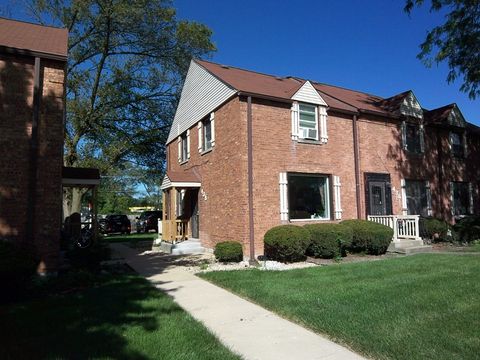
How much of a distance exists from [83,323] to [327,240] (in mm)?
8321

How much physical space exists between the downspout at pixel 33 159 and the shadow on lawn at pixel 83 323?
2.42 metres

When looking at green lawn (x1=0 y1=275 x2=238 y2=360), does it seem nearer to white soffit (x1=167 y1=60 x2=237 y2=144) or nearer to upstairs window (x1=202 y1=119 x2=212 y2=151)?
white soffit (x1=167 y1=60 x2=237 y2=144)

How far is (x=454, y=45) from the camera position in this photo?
16.7m

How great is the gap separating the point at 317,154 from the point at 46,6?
20261mm

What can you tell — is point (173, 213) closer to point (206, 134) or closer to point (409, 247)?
point (206, 134)

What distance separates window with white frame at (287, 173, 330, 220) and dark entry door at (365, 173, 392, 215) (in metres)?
2.10

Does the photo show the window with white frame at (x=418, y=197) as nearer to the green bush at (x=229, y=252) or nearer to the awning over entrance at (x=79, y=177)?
the green bush at (x=229, y=252)

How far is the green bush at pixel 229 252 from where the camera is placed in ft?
39.2

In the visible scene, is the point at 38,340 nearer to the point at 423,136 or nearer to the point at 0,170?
the point at 0,170

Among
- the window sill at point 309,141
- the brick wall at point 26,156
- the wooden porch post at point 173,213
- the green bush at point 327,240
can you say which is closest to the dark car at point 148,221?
the wooden porch post at point 173,213

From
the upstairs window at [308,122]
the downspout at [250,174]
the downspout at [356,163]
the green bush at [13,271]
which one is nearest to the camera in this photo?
the green bush at [13,271]

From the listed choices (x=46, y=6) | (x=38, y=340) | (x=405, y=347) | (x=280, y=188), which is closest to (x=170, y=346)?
(x=38, y=340)

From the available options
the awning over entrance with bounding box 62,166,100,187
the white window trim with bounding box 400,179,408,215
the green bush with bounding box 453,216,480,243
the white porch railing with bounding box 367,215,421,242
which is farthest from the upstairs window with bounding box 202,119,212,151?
the green bush with bounding box 453,216,480,243

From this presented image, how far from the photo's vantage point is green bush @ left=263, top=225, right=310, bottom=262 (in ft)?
37.6
